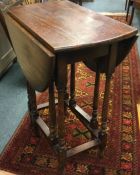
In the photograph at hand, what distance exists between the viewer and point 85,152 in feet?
5.53

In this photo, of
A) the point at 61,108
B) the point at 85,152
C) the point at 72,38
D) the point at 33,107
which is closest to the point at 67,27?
the point at 72,38

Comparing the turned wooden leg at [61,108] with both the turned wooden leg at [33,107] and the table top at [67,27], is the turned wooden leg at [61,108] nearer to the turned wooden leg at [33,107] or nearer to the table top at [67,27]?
the table top at [67,27]

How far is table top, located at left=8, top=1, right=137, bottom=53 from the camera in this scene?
108 centimetres

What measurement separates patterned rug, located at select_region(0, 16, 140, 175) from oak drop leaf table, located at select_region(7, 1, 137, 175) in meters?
0.11

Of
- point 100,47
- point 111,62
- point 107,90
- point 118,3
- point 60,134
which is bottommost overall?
point 118,3

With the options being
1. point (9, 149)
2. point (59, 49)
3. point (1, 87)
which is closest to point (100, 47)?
point (59, 49)

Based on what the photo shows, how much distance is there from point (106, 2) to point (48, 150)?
4112mm

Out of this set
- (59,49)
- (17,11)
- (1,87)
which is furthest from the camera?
(1,87)

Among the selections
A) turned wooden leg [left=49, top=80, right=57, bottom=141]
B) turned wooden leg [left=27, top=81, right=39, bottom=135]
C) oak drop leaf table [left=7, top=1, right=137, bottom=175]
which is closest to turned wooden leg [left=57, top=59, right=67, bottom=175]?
oak drop leaf table [left=7, top=1, right=137, bottom=175]

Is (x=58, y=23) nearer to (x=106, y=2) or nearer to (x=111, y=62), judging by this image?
(x=111, y=62)

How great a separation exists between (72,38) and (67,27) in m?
0.15

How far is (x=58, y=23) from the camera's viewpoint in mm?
1281

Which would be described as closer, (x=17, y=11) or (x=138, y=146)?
(x=17, y=11)

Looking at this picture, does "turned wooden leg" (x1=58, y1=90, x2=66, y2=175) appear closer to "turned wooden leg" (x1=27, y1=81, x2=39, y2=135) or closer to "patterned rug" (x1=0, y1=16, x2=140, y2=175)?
"patterned rug" (x1=0, y1=16, x2=140, y2=175)
